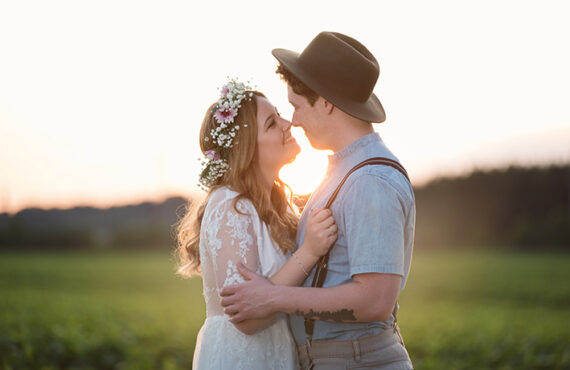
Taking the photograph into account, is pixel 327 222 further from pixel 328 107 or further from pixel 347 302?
pixel 328 107

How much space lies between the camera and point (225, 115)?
3.73 metres

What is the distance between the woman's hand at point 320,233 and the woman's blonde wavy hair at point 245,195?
1.46ft

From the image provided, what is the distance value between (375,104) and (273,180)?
0.92m

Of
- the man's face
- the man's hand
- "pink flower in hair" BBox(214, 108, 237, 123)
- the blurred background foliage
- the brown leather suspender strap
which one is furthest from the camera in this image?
the blurred background foliage

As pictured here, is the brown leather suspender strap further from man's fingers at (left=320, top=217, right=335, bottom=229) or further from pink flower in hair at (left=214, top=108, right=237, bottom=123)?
pink flower in hair at (left=214, top=108, right=237, bottom=123)

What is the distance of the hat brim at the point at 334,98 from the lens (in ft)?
9.91

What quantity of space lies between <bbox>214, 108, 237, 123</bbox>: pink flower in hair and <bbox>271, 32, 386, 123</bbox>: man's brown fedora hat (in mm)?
669

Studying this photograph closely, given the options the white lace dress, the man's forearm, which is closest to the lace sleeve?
the white lace dress

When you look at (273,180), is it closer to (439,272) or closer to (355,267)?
(355,267)

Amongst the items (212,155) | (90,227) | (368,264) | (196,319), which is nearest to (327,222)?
(368,264)

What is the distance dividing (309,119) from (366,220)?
2.56ft

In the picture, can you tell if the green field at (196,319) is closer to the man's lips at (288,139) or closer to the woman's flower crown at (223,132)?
the woman's flower crown at (223,132)

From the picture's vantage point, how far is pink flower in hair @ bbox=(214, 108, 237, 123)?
12.1 ft

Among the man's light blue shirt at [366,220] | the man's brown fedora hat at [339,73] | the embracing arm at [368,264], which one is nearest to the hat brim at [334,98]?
the man's brown fedora hat at [339,73]
